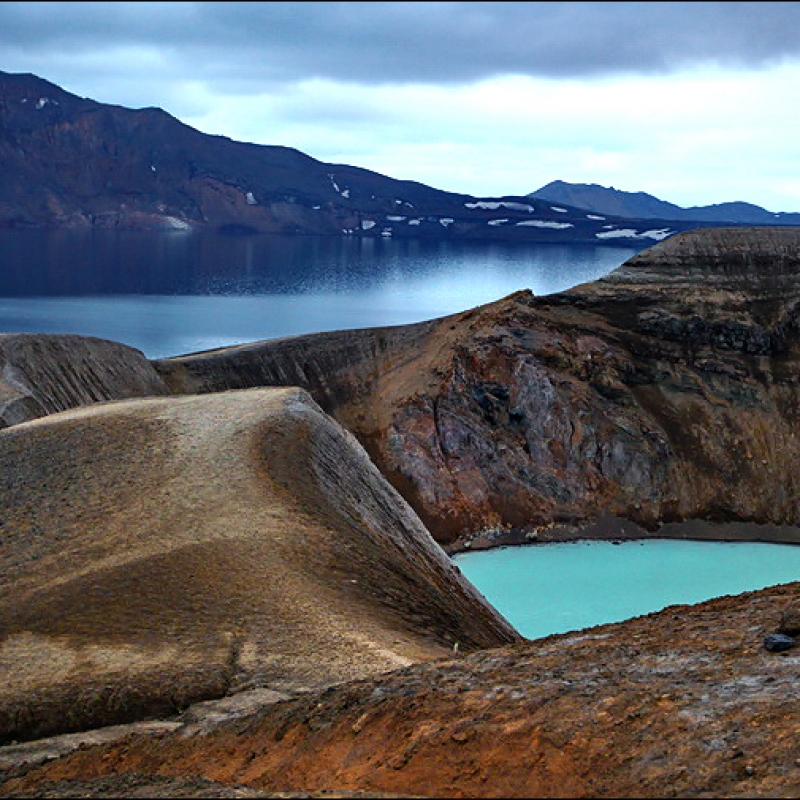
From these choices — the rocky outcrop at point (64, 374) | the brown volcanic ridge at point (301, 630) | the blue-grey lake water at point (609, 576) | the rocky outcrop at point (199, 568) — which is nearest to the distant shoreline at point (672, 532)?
the brown volcanic ridge at point (301, 630)

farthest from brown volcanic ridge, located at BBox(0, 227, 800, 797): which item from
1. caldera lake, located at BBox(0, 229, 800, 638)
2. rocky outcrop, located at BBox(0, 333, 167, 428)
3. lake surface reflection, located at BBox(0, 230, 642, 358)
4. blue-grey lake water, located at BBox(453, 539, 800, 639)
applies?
lake surface reflection, located at BBox(0, 230, 642, 358)

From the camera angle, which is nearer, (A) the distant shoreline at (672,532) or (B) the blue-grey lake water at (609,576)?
(B) the blue-grey lake water at (609,576)

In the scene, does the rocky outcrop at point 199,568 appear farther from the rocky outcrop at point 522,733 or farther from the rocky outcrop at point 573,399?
the rocky outcrop at point 573,399

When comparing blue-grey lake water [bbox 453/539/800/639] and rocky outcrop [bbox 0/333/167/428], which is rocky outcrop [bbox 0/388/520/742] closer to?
rocky outcrop [bbox 0/333/167/428]

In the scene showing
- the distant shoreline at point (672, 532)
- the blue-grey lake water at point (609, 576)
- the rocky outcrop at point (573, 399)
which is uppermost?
the rocky outcrop at point (573, 399)

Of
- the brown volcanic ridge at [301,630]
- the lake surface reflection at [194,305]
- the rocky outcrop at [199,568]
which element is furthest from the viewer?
the lake surface reflection at [194,305]
